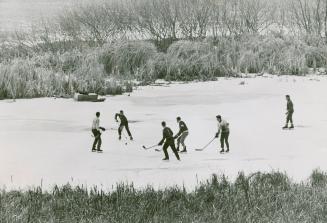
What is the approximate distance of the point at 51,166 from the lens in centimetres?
918

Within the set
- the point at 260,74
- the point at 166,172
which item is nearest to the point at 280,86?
the point at 260,74

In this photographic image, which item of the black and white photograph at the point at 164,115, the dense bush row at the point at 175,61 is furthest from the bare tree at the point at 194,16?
the dense bush row at the point at 175,61

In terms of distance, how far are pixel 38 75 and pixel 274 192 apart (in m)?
11.4

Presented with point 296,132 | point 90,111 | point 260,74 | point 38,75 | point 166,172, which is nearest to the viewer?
point 166,172

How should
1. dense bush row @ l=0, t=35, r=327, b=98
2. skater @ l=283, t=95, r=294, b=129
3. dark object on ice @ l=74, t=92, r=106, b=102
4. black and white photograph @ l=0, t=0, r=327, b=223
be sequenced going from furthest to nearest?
dense bush row @ l=0, t=35, r=327, b=98 → dark object on ice @ l=74, t=92, r=106, b=102 → skater @ l=283, t=95, r=294, b=129 → black and white photograph @ l=0, t=0, r=327, b=223

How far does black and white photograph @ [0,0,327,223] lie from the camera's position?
6590mm

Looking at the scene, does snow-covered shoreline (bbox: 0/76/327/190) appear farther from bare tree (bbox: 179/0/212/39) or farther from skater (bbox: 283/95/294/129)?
bare tree (bbox: 179/0/212/39)

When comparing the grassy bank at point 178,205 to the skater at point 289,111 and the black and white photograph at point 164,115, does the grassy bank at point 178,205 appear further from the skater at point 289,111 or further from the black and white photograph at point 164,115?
the skater at point 289,111

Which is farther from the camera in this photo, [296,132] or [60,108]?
[60,108]

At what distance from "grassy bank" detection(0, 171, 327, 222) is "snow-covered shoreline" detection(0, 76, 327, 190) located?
0.66 meters

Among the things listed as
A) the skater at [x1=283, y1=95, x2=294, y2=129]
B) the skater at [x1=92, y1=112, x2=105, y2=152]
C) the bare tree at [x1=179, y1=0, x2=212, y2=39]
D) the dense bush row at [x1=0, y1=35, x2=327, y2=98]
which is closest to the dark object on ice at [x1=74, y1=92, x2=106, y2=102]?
the dense bush row at [x1=0, y1=35, x2=327, y2=98]

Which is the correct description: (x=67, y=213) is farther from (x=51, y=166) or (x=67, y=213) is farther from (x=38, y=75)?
(x=38, y=75)

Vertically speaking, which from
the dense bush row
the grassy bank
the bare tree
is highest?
the bare tree

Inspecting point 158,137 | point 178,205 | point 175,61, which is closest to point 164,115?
point 158,137
